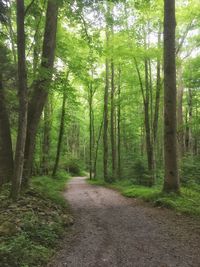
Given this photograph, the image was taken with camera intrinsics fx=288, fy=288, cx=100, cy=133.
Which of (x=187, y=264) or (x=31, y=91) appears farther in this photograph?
(x=31, y=91)

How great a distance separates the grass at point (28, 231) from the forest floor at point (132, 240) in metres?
0.27

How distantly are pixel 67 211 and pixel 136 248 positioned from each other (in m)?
4.04

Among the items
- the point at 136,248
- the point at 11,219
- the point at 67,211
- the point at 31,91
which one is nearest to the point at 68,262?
the point at 136,248

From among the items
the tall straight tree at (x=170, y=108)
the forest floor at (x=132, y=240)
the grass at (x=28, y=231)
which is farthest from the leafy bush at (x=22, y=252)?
the tall straight tree at (x=170, y=108)

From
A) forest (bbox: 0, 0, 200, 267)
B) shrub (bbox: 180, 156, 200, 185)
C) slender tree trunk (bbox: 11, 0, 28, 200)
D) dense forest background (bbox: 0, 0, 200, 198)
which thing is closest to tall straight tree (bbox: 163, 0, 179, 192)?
forest (bbox: 0, 0, 200, 267)

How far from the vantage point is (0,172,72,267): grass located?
461cm

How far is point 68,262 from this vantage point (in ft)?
15.5

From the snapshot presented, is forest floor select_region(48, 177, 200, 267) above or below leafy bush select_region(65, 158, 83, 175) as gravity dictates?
below

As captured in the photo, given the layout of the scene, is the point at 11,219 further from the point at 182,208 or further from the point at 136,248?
the point at 182,208

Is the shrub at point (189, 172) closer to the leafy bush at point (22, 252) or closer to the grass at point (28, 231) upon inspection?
the grass at point (28, 231)

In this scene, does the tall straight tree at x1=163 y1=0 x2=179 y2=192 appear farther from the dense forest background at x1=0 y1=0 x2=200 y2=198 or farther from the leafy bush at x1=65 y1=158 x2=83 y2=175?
the leafy bush at x1=65 y1=158 x2=83 y2=175

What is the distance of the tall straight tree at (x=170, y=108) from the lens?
9.61 meters

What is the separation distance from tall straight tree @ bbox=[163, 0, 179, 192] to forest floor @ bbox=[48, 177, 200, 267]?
146 cm

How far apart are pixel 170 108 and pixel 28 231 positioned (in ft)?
20.6
